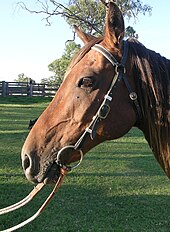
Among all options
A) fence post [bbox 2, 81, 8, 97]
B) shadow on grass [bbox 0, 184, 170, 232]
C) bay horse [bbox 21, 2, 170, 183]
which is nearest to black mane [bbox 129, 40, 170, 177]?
bay horse [bbox 21, 2, 170, 183]

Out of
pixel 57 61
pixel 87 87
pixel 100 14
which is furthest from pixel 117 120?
pixel 57 61

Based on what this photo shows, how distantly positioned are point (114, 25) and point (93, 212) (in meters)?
3.54

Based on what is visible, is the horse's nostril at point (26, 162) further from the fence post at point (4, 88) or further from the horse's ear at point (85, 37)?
the fence post at point (4, 88)

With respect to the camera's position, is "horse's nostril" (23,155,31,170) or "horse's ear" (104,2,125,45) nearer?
"horse's ear" (104,2,125,45)

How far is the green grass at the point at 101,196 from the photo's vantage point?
4520 mm

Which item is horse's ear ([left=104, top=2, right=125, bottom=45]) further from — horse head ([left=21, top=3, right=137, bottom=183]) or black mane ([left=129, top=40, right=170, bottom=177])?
black mane ([left=129, top=40, right=170, bottom=177])

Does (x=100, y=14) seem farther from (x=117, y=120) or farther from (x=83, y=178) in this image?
(x=117, y=120)

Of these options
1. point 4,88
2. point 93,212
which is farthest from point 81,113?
point 4,88

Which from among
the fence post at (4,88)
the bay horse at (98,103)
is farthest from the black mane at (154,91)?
the fence post at (4,88)

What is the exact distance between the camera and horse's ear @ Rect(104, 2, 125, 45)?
182 centimetres

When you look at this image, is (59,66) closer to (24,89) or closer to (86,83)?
(24,89)

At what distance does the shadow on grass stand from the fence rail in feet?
74.3

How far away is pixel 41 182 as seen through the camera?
2.00m

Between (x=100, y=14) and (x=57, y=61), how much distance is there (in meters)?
26.8
